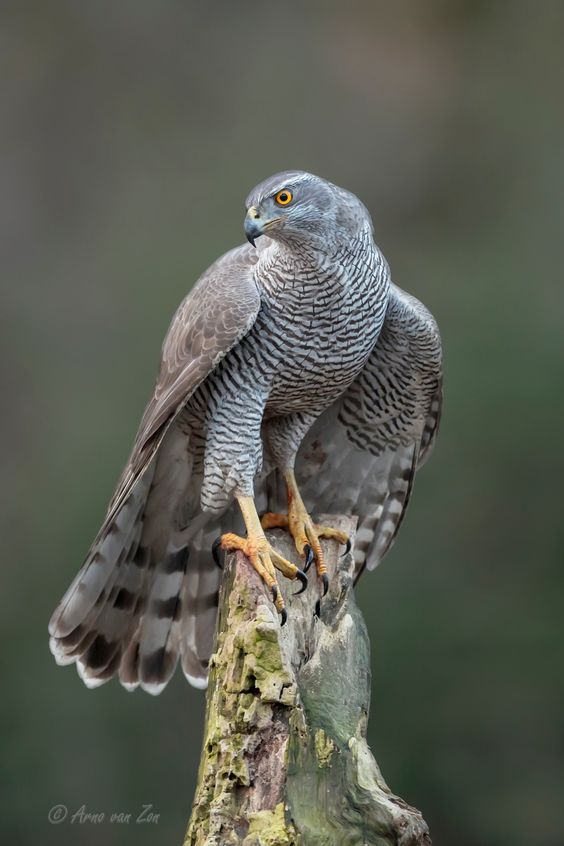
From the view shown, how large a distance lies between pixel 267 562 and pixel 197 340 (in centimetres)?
64

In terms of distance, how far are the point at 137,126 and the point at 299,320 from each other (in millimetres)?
2924

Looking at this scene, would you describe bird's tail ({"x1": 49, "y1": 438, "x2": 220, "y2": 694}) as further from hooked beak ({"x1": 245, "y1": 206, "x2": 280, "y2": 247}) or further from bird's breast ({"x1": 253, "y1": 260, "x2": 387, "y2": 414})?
hooked beak ({"x1": 245, "y1": 206, "x2": 280, "y2": 247})

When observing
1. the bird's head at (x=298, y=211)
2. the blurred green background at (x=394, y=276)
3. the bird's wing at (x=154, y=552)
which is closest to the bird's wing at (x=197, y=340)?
the bird's wing at (x=154, y=552)

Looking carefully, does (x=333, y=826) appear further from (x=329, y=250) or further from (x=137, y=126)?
(x=137, y=126)

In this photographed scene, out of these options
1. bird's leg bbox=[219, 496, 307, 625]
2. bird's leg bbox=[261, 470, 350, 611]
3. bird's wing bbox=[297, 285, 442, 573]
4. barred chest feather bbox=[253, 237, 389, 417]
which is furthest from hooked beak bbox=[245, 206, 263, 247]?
→ bird's leg bbox=[261, 470, 350, 611]

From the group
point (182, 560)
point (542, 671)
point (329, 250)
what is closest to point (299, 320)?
point (329, 250)

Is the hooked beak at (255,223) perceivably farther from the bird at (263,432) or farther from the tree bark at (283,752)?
the tree bark at (283,752)

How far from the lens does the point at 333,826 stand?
8.41 feet

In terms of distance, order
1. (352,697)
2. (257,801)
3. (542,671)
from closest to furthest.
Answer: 1. (257,801)
2. (352,697)
3. (542,671)

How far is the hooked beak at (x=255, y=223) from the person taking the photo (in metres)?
2.90

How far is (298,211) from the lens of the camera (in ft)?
9.69

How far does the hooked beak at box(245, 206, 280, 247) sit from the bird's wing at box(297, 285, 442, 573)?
501 mm

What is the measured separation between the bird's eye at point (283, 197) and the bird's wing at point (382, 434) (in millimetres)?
484

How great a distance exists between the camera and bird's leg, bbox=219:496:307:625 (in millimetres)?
2984
